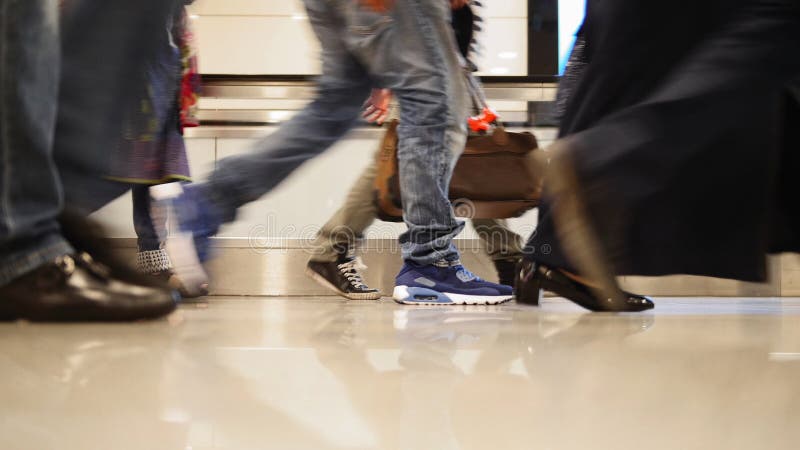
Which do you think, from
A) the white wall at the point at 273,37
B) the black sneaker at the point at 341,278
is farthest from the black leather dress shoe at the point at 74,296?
the white wall at the point at 273,37

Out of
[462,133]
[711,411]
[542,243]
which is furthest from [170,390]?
[462,133]

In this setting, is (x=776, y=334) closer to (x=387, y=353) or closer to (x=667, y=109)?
(x=667, y=109)

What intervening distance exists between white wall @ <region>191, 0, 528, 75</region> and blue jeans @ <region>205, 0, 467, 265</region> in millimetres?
2194

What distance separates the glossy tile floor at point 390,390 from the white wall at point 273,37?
3205 millimetres

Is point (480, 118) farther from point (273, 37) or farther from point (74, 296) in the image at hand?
point (273, 37)

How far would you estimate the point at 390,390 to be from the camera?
22.5 inches

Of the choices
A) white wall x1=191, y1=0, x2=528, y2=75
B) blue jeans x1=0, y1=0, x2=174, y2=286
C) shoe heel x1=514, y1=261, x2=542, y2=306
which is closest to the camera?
blue jeans x1=0, y1=0, x2=174, y2=286


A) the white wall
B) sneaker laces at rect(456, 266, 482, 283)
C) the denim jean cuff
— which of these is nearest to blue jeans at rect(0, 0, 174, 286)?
the denim jean cuff

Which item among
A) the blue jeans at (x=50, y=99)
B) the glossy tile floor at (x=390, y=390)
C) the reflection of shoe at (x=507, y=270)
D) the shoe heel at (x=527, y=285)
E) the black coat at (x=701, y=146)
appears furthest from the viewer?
the reflection of shoe at (x=507, y=270)

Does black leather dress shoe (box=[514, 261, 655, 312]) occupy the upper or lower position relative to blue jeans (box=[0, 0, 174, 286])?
lower

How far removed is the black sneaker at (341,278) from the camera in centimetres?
223

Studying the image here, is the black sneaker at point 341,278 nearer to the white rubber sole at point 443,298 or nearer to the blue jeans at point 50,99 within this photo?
the white rubber sole at point 443,298

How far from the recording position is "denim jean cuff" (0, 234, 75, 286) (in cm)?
93

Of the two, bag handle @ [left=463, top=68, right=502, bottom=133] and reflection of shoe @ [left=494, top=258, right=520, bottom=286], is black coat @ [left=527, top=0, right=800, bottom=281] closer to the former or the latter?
bag handle @ [left=463, top=68, right=502, bottom=133]
